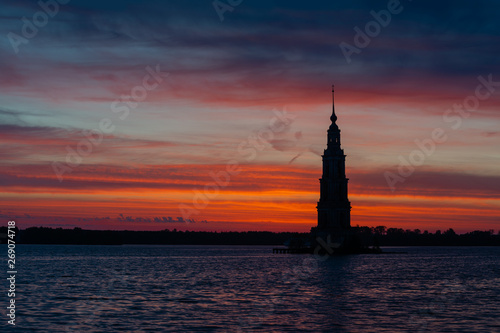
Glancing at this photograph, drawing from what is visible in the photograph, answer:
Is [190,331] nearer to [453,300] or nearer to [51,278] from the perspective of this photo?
[453,300]

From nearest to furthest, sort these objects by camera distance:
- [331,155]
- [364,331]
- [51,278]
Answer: [364,331]
[51,278]
[331,155]

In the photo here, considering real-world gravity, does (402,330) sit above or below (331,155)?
below

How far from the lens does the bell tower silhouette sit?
194250mm

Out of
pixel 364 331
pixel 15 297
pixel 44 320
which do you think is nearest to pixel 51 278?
pixel 15 297

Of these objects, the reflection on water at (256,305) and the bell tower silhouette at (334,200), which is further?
the bell tower silhouette at (334,200)

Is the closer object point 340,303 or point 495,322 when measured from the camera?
point 495,322

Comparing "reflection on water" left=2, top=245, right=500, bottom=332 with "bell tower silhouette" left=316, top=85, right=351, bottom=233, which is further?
"bell tower silhouette" left=316, top=85, right=351, bottom=233

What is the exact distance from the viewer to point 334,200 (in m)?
195

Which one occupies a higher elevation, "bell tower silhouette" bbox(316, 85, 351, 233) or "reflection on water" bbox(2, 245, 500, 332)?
"bell tower silhouette" bbox(316, 85, 351, 233)

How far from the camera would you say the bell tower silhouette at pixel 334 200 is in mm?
194250

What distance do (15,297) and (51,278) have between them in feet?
97.4

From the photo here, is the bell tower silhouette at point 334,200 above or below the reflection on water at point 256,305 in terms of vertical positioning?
above

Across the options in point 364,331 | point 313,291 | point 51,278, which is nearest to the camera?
point 364,331

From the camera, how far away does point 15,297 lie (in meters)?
64.7
